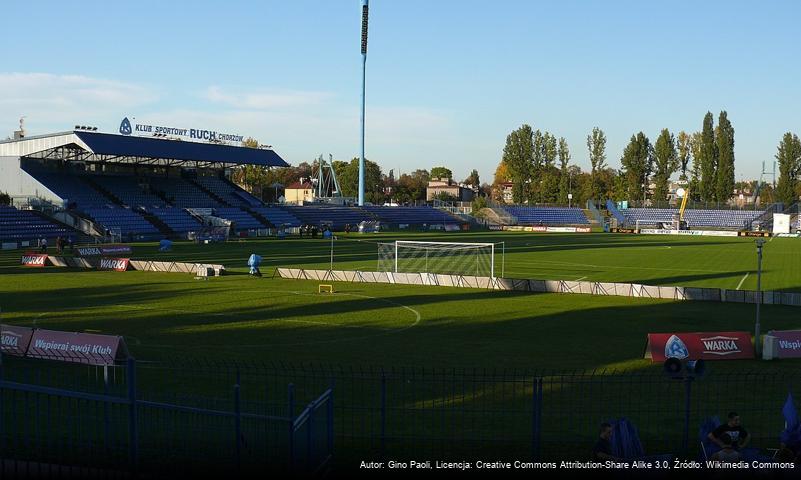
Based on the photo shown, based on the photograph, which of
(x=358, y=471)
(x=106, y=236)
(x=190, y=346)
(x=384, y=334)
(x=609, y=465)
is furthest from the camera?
(x=106, y=236)

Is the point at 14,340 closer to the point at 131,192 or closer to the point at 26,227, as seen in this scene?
the point at 26,227

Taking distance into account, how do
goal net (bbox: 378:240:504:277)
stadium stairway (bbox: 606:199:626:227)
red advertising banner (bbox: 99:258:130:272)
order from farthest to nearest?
stadium stairway (bbox: 606:199:626:227) < goal net (bbox: 378:240:504:277) < red advertising banner (bbox: 99:258:130:272)

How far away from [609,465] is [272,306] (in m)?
24.5

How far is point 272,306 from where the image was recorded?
34.5 m

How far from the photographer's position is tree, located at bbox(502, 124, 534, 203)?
15388 centimetres

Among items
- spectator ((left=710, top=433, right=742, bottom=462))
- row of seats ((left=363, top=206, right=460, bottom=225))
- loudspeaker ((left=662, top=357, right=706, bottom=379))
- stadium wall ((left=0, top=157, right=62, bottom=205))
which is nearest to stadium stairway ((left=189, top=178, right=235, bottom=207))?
row of seats ((left=363, top=206, right=460, bottom=225))

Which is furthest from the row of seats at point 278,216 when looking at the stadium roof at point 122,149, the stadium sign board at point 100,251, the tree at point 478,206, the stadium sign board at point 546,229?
the tree at point 478,206

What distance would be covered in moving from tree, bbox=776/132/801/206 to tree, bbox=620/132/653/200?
77.0 feet

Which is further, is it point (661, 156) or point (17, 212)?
point (661, 156)

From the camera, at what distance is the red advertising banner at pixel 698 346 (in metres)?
23.1

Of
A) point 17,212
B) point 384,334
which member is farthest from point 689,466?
point 17,212

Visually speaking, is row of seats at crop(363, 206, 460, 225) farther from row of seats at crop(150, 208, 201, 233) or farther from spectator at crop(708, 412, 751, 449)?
spectator at crop(708, 412, 751, 449)

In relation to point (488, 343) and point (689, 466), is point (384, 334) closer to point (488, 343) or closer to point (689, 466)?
point (488, 343)

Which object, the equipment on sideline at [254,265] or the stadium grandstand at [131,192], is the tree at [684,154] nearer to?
the stadium grandstand at [131,192]
